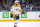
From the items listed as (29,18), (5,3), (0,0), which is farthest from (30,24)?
(0,0)

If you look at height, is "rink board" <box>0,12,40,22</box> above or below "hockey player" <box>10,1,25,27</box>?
below

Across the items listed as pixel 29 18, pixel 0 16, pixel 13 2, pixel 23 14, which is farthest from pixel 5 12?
pixel 29 18

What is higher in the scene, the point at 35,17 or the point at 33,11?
the point at 33,11

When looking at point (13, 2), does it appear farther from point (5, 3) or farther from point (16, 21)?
point (16, 21)

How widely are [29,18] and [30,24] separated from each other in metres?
0.17

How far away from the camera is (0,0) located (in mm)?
2426

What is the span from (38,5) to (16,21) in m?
0.78

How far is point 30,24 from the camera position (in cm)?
240

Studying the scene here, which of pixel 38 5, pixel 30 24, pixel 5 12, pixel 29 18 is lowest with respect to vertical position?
pixel 30 24

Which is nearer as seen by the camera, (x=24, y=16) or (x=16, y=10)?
(x=16, y=10)

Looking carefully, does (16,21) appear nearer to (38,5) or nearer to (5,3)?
(5,3)

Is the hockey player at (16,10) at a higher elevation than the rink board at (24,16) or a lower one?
higher

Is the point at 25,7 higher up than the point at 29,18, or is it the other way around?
the point at 25,7

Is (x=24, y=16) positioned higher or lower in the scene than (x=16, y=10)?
lower
